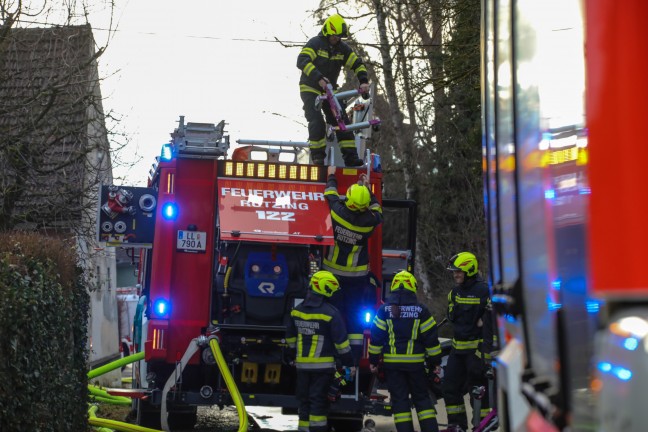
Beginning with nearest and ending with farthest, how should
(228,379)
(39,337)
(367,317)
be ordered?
(39,337) → (228,379) → (367,317)

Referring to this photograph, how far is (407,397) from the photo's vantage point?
35.1 ft

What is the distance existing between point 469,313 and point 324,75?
3.57 m

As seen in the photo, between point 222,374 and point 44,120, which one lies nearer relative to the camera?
point 222,374

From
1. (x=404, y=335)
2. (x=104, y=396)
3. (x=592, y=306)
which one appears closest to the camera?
(x=592, y=306)

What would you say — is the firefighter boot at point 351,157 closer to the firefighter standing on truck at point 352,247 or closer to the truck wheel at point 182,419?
the firefighter standing on truck at point 352,247

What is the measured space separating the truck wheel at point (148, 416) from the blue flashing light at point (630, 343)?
1040 cm

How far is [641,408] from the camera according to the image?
2023mm

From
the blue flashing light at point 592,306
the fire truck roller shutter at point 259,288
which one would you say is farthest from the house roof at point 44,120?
the blue flashing light at point 592,306

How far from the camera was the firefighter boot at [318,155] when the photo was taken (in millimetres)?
12758

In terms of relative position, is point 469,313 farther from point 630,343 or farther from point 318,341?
point 630,343

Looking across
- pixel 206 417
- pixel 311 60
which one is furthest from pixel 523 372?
pixel 206 417

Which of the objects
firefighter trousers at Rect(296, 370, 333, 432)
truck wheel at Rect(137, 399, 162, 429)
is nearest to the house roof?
truck wheel at Rect(137, 399, 162, 429)

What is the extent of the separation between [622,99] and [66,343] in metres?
7.70

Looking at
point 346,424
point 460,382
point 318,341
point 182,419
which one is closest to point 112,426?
point 182,419
